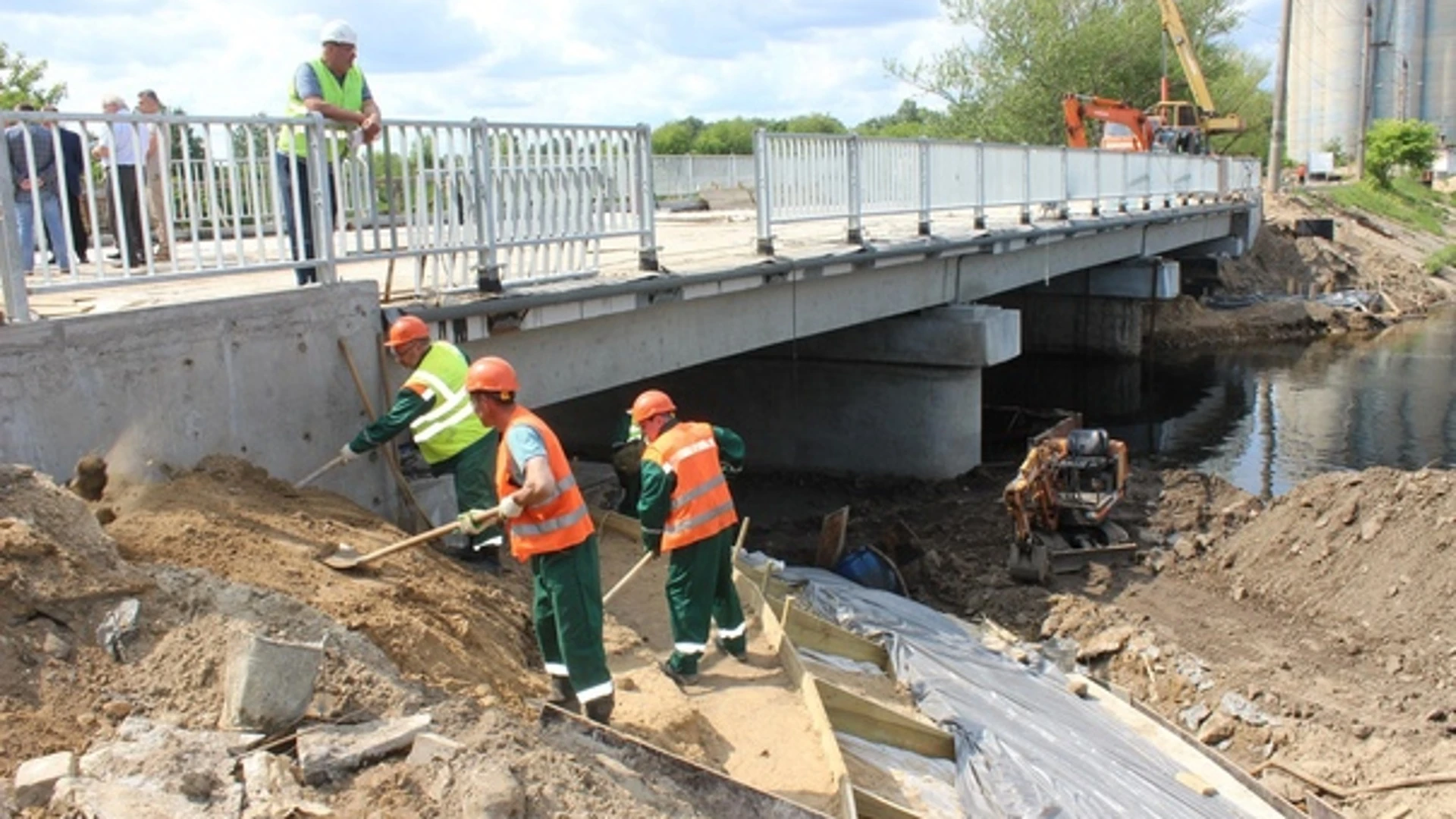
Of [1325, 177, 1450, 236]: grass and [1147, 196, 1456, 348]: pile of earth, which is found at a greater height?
[1325, 177, 1450, 236]: grass

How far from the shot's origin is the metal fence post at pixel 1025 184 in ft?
56.0

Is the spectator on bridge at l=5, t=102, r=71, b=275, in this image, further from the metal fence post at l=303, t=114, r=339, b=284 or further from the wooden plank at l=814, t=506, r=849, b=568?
the wooden plank at l=814, t=506, r=849, b=568

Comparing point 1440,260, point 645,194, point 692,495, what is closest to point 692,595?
point 692,495

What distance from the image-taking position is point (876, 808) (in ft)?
17.8

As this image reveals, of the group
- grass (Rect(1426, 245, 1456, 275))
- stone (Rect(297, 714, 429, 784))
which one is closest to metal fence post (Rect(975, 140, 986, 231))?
stone (Rect(297, 714, 429, 784))

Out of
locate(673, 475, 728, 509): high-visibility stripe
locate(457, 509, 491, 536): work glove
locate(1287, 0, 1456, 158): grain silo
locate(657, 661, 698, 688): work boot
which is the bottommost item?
locate(657, 661, 698, 688): work boot

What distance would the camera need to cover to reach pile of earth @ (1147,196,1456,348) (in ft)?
98.0

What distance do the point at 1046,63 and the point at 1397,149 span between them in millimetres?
17146

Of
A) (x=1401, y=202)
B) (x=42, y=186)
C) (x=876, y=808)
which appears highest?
(x=42, y=186)

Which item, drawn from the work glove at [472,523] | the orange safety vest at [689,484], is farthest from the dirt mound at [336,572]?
the orange safety vest at [689,484]

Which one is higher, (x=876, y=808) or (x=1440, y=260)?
(x=876, y=808)

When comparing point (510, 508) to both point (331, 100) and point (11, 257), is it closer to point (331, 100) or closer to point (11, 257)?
point (11, 257)

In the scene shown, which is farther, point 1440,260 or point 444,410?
point 1440,260

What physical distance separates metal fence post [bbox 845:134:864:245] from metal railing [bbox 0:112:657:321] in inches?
143
